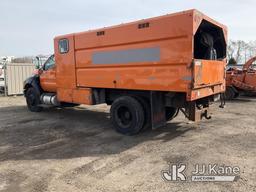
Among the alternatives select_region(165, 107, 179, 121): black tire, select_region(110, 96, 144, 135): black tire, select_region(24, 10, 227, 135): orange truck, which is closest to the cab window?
Answer: select_region(24, 10, 227, 135): orange truck

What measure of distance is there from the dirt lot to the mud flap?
1.26 ft

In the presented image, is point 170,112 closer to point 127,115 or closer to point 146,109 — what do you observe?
point 146,109

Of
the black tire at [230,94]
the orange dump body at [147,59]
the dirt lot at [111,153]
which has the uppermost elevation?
the orange dump body at [147,59]

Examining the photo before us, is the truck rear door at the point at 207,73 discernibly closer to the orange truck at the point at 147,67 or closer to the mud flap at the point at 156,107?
the orange truck at the point at 147,67

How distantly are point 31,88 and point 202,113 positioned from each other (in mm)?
6456

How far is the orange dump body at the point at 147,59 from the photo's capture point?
17.4 ft

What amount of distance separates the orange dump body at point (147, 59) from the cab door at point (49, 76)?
709 millimetres

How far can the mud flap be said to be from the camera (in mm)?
6104

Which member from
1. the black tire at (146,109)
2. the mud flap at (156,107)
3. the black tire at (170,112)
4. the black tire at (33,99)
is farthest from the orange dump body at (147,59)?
the black tire at (33,99)

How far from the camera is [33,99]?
391 inches

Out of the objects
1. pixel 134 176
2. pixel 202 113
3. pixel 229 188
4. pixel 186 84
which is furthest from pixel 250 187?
pixel 202 113

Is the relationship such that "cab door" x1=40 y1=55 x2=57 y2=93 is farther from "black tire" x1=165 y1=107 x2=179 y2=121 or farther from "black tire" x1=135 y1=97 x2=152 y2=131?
"black tire" x1=165 y1=107 x2=179 y2=121

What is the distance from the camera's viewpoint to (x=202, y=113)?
21.3 feet

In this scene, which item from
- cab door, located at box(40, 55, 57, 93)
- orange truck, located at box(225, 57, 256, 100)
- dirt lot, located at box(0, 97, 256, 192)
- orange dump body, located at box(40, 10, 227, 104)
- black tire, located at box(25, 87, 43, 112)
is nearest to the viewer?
dirt lot, located at box(0, 97, 256, 192)
